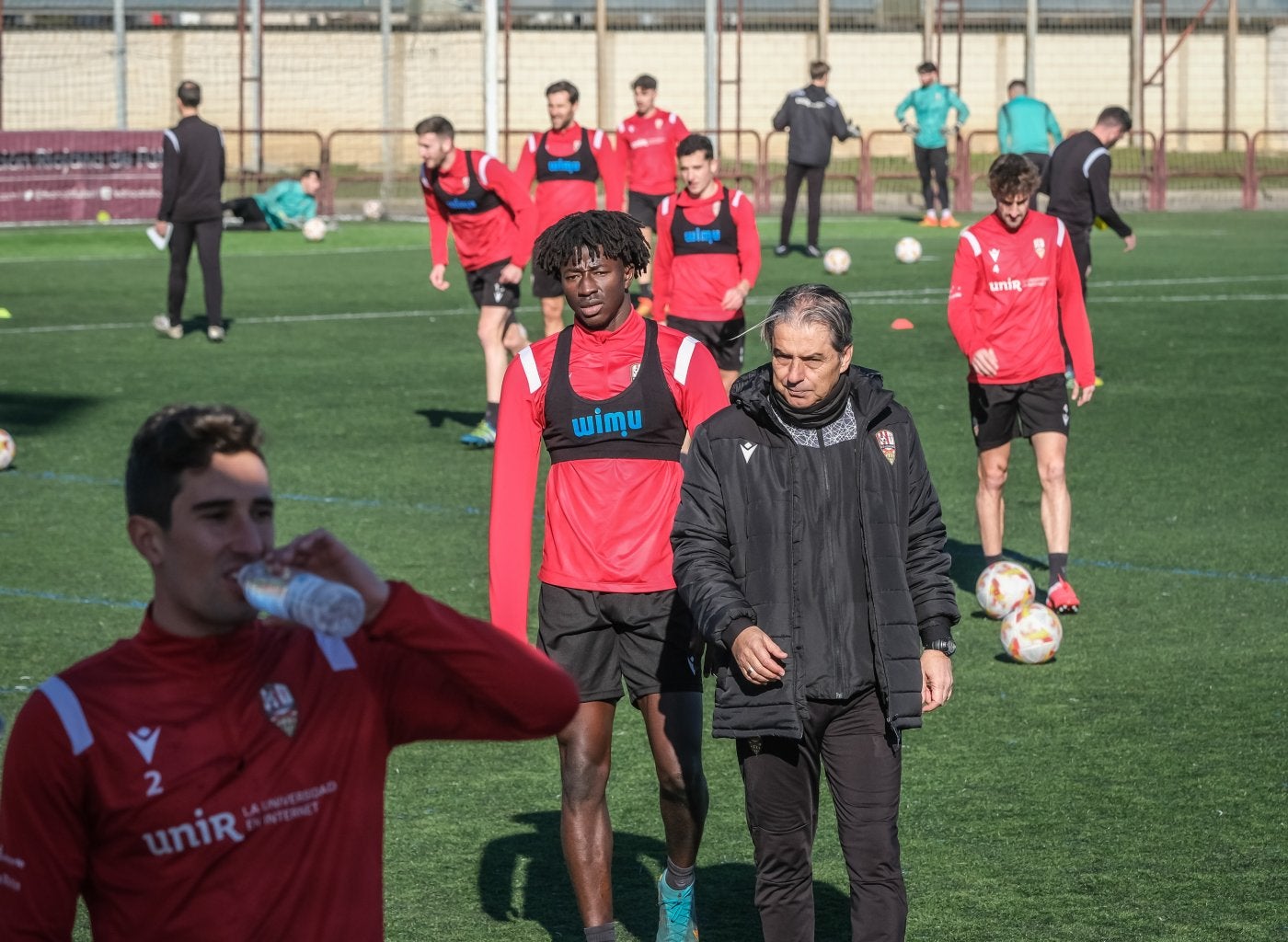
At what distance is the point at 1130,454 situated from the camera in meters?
14.0

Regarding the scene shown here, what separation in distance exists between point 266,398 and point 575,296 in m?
10.7

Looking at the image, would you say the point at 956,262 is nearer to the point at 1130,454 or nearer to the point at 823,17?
the point at 1130,454

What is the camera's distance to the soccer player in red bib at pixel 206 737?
3.03 metres

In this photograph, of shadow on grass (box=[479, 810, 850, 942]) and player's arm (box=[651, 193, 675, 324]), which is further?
player's arm (box=[651, 193, 675, 324])

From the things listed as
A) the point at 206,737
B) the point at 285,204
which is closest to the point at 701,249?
the point at 206,737

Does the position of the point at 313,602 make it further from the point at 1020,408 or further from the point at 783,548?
the point at 1020,408

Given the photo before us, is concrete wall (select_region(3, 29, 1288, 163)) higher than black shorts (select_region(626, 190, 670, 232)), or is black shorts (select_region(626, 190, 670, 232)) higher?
concrete wall (select_region(3, 29, 1288, 163))

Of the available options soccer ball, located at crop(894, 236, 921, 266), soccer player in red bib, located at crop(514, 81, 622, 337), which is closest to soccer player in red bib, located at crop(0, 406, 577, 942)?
soccer player in red bib, located at crop(514, 81, 622, 337)

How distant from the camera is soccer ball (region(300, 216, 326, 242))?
31047mm

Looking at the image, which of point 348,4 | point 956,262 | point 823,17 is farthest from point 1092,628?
point 348,4

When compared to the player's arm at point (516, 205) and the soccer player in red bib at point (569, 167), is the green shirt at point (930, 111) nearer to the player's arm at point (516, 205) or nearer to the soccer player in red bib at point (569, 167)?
the soccer player in red bib at point (569, 167)

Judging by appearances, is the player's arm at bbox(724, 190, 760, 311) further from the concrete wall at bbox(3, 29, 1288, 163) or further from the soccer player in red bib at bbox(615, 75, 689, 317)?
the concrete wall at bbox(3, 29, 1288, 163)

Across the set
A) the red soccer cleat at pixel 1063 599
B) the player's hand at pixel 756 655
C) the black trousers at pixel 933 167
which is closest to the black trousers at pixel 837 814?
the player's hand at pixel 756 655

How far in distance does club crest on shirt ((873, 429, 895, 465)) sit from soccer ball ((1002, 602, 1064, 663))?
4.07 metres
